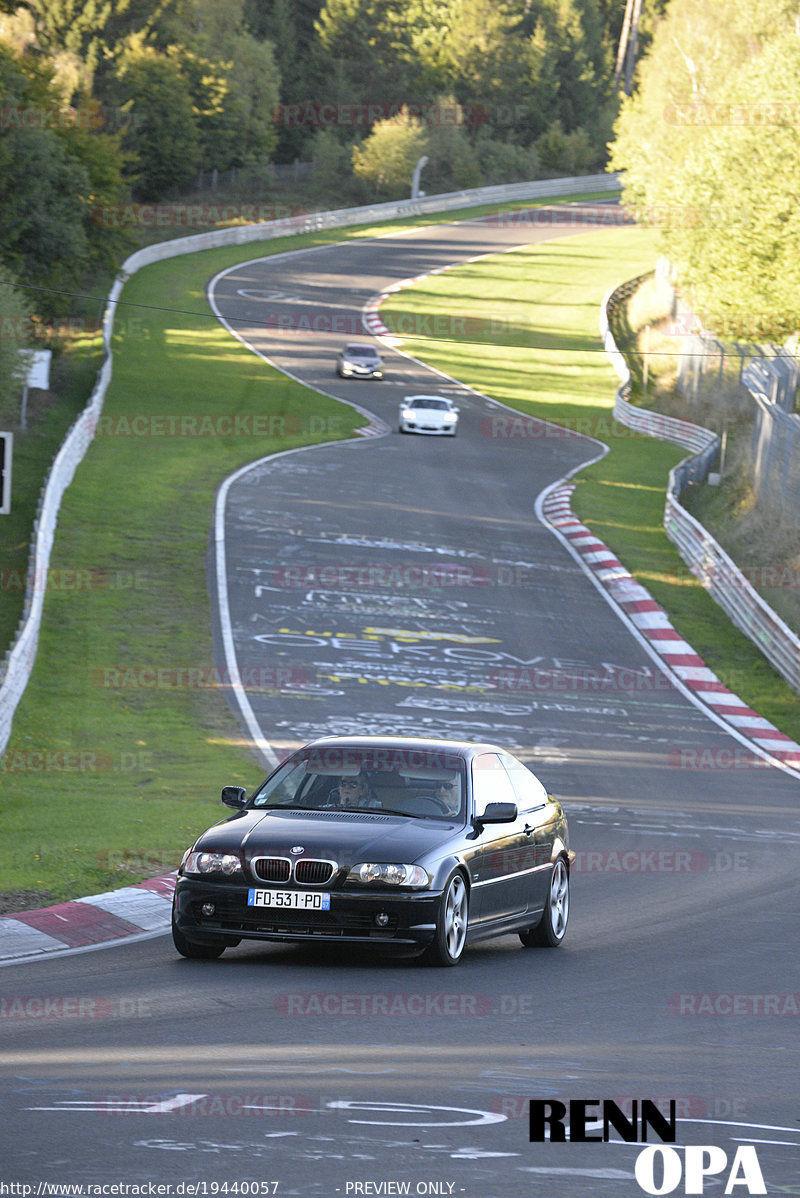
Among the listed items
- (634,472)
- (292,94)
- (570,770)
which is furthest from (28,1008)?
(292,94)

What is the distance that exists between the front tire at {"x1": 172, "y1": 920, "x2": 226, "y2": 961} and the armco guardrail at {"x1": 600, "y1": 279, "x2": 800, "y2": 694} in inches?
717

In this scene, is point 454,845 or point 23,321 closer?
point 454,845

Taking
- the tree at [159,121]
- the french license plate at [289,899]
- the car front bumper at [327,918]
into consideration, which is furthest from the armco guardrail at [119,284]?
the french license plate at [289,899]

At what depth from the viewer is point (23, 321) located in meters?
41.6

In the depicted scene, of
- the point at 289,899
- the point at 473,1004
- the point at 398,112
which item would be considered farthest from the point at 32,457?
the point at 398,112

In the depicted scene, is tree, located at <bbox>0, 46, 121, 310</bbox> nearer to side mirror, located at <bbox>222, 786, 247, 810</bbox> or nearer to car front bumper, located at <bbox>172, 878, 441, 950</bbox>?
side mirror, located at <bbox>222, 786, 247, 810</bbox>

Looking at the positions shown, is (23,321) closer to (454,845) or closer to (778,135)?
(778,135)

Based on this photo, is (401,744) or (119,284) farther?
(119,284)

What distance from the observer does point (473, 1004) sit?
8656mm

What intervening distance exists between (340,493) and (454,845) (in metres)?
28.9

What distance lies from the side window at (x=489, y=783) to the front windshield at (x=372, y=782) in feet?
0.45

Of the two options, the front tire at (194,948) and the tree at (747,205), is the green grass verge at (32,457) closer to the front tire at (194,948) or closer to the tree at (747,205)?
the front tire at (194,948)

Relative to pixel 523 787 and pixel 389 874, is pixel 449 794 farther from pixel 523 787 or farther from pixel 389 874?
pixel 389 874

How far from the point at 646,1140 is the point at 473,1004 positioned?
8.92ft
